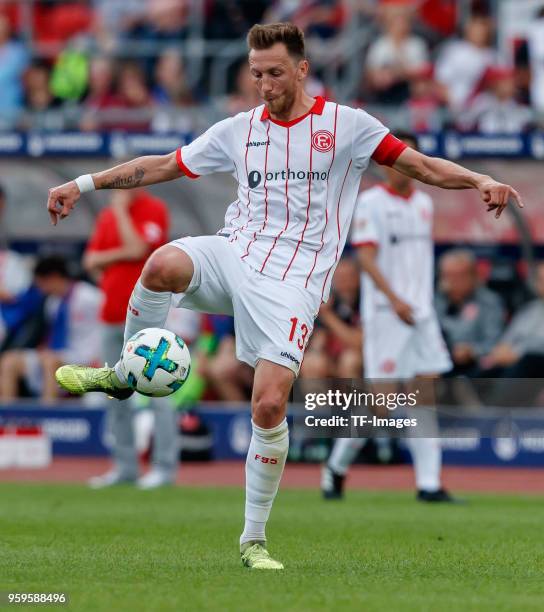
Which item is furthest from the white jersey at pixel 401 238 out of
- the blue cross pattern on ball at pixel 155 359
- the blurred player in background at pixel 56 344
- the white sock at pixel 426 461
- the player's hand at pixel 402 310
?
the blurred player in background at pixel 56 344

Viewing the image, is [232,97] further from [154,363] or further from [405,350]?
[154,363]

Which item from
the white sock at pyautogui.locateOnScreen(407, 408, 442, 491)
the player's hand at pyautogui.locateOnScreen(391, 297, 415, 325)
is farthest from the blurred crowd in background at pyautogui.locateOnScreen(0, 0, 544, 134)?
the white sock at pyautogui.locateOnScreen(407, 408, 442, 491)

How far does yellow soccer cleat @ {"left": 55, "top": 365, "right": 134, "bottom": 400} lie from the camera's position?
24.2 ft

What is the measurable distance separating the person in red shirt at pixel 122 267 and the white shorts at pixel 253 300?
5.33 meters

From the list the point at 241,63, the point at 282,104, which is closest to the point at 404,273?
the point at 282,104

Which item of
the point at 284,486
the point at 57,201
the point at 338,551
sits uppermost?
the point at 57,201

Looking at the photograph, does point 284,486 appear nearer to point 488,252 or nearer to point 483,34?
point 488,252

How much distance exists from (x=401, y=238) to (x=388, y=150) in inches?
169

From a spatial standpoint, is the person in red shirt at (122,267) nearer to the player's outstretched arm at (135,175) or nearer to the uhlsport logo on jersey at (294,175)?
the player's outstretched arm at (135,175)

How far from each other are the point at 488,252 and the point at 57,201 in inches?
367

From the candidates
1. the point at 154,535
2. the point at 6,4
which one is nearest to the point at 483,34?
the point at 6,4

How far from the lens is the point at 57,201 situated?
7125 millimetres

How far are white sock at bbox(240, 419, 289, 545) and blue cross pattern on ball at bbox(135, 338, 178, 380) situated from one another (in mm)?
516

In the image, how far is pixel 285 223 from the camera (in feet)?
23.6
